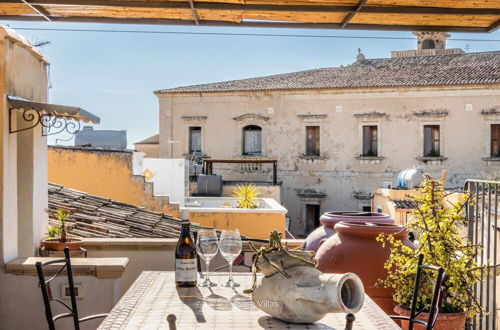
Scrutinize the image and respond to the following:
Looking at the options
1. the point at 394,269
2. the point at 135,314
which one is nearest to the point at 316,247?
the point at 394,269

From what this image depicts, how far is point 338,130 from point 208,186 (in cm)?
764

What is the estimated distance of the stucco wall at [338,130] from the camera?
2270 centimetres

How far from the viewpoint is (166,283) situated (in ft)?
10.2

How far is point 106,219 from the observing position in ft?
21.1

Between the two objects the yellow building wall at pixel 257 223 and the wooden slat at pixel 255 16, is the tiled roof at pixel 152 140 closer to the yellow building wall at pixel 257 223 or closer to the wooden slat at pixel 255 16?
the yellow building wall at pixel 257 223

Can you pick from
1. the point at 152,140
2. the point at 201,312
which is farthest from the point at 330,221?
the point at 152,140

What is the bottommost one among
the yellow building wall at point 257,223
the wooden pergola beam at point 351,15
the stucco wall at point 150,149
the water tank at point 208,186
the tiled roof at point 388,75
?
the yellow building wall at point 257,223

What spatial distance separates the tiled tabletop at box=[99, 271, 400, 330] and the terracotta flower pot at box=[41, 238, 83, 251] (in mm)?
1872

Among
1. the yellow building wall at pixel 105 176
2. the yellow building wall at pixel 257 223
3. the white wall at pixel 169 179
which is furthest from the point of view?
the white wall at pixel 169 179

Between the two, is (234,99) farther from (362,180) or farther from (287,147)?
(362,180)

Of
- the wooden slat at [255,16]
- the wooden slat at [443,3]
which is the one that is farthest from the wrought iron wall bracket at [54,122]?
the wooden slat at [443,3]

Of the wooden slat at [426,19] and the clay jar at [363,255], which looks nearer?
the wooden slat at [426,19]

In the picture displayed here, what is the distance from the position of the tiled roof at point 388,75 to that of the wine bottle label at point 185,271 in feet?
70.1

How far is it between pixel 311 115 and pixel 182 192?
10605 mm
